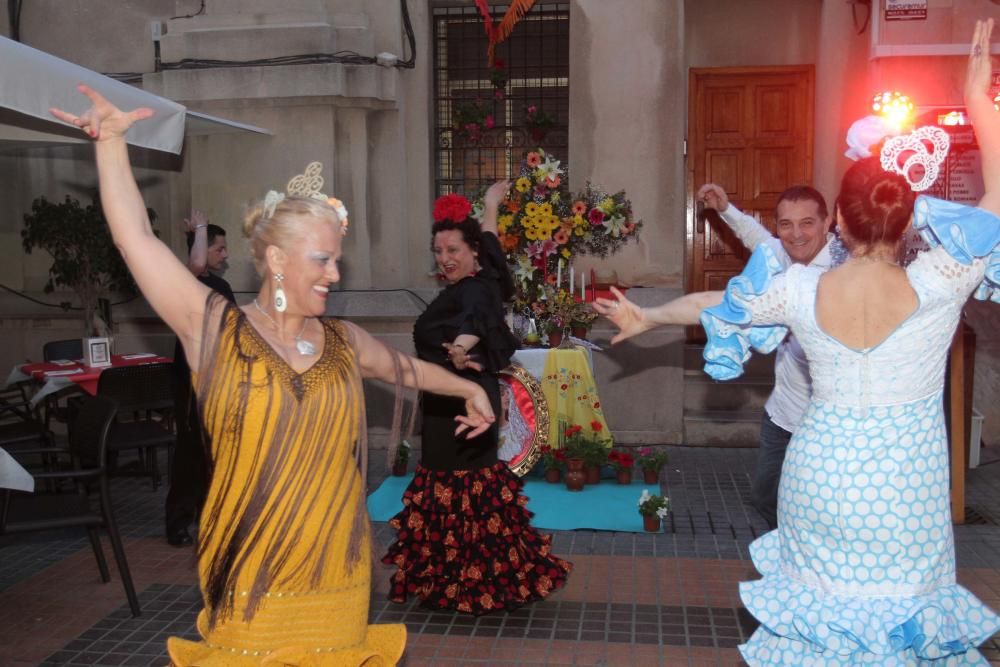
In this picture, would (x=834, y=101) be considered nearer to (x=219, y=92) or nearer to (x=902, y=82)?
(x=902, y=82)

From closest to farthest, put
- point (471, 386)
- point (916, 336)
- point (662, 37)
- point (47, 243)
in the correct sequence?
1. point (916, 336)
2. point (471, 386)
3. point (47, 243)
4. point (662, 37)

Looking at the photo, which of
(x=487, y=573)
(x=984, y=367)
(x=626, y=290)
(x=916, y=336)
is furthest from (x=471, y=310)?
(x=984, y=367)

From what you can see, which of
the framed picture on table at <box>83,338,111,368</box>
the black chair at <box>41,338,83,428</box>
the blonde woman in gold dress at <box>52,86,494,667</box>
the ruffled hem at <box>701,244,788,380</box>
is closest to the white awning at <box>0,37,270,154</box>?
the framed picture on table at <box>83,338,111,368</box>

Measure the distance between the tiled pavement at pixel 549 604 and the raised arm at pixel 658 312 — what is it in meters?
1.74

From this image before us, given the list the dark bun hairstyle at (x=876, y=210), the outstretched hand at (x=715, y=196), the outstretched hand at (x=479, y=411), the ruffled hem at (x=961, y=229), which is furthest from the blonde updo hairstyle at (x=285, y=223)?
the outstretched hand at (x=715, y=196)

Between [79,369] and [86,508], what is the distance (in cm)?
289

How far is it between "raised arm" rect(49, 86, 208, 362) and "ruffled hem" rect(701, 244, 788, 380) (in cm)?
161

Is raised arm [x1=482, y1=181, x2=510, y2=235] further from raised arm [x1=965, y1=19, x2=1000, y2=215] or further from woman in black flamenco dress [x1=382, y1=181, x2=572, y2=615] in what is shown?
raised arm [x1=965, y1=19, x2=1000, y2=215]

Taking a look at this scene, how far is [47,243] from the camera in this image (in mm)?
8148

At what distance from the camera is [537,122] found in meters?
9.30

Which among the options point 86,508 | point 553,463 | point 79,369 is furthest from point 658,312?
point 79,369

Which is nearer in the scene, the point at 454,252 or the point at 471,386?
the point at 471,386

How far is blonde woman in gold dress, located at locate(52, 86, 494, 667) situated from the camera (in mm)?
2512

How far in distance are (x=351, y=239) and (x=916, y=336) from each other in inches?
273
